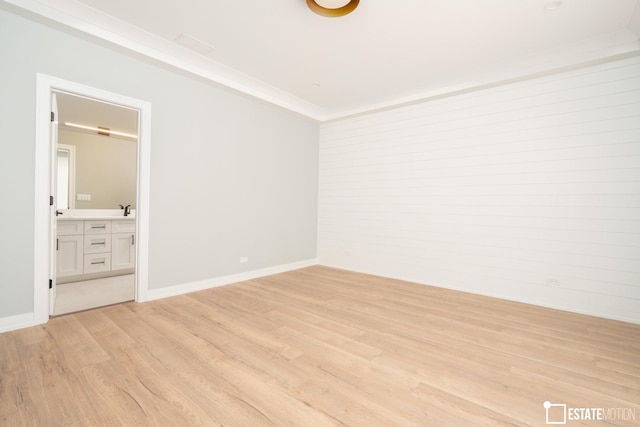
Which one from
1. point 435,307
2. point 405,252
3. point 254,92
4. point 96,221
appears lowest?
point 435,307

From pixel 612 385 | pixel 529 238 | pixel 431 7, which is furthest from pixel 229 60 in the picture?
pixel 612 385

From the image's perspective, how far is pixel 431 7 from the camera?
2.62m

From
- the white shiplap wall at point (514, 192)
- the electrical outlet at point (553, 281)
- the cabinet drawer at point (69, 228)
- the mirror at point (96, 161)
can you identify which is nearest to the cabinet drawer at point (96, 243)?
the cabinet drawer at point (69, 228)

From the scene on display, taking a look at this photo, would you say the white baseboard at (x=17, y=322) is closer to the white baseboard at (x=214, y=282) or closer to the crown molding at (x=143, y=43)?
the white baseboard at (x=214, y=282)

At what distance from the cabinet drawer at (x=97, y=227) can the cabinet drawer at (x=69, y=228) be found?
0.06m

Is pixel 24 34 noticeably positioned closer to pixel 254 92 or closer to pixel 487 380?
pixel 254 92

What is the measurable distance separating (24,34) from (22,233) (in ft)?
6.13

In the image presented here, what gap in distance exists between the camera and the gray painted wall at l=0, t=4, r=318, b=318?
99.6 inches

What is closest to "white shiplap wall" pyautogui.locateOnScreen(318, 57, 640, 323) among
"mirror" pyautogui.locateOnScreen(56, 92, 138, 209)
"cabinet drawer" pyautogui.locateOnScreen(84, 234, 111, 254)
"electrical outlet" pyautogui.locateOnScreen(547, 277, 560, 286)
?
"electrical outlet" pyautogui.locateOnScreen(547, 277, 560, 286)

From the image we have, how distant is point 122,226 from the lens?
4.67 metres

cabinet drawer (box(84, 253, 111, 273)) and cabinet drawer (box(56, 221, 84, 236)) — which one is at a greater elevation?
cabinet drawer (box(56, 221, 84, 236))
